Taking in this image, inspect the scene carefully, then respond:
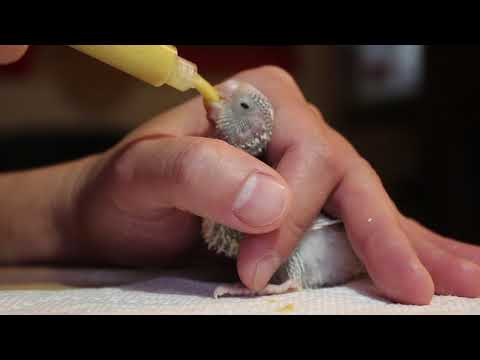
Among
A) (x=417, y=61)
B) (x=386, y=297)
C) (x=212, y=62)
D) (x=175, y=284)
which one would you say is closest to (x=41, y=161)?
(x=212, y=62)

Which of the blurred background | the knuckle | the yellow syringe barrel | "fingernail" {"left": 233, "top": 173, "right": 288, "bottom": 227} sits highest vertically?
the yellow syringe barrel

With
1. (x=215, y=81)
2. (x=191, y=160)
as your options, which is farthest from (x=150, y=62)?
(x=215, y=81)

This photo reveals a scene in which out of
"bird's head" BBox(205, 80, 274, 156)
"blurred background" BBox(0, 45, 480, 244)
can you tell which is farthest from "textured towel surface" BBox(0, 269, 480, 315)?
"blurred background" BBox(0, 45, 480, 244)

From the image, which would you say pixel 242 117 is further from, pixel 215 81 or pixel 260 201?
pixel 215 81

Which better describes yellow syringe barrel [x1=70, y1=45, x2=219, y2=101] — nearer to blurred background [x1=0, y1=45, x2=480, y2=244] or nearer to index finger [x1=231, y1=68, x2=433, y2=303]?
index finger [x1=231, y1=68, x2=433, y2=303]

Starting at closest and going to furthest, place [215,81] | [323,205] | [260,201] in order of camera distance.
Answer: [260,201]
[323,205]
[215,81]

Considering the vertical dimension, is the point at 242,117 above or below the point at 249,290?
above
